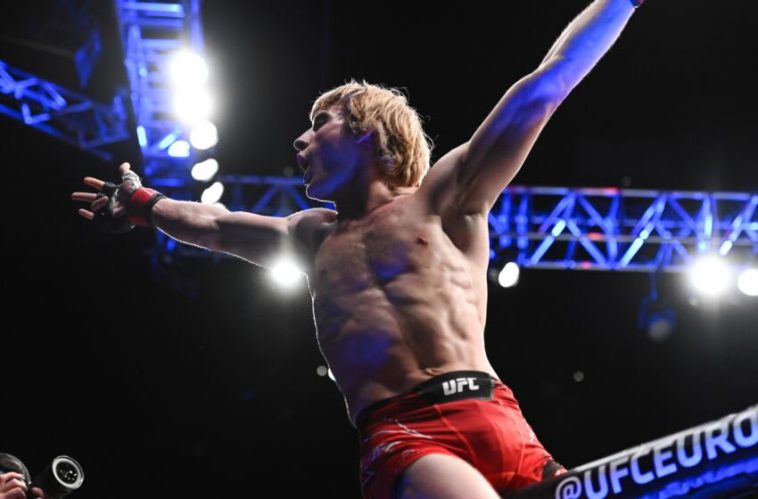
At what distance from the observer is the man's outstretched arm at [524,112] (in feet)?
7.56

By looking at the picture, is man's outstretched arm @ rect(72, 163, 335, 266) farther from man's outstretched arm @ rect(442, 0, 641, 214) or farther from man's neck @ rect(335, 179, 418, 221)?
man's outstretched arm @ rect(442, 0, 641, 214)

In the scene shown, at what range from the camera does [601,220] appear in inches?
305

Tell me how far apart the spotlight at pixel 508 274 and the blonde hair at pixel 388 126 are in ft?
16.5

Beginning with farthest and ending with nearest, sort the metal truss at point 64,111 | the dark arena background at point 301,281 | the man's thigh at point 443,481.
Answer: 1. the dark arena background at point 301,281
2. the metal truss at point 64,111
3. the man's thigh at point 443,481

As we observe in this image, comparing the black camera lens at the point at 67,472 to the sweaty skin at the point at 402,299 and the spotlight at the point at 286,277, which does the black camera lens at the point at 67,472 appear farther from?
the spotlight at the point at 286,277

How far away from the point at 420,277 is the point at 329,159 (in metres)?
0.58

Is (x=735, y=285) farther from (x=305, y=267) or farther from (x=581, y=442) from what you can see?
(x=305, y=267)

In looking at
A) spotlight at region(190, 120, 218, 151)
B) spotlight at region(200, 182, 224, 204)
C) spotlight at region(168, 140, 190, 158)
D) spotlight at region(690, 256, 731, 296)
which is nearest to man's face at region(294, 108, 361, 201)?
spotlight at region(190, 120, 218, 151)

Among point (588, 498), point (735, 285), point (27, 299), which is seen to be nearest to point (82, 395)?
point (27, 299)

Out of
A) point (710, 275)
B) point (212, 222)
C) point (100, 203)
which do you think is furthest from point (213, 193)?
point (212, 222)

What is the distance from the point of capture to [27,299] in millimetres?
8773

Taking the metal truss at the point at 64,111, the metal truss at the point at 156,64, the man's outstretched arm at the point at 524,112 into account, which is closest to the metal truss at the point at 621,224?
the metal truss at the point at 156,64

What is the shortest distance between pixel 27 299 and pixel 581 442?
239 inches

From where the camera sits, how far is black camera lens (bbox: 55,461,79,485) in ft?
11.2
